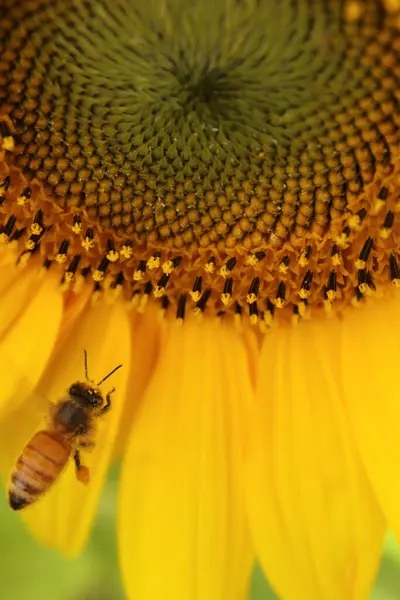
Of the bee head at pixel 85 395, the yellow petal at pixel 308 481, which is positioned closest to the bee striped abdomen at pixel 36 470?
the bee head at pixel 85 395

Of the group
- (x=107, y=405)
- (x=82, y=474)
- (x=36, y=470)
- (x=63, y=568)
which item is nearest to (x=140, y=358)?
(x=107, y=405)

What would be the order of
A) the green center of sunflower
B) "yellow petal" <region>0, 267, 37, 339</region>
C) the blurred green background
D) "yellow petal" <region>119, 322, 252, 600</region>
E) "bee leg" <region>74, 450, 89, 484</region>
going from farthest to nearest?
the blurred green background → "yellow petal" <region>0, 267, 37, 339</region> → "yellow petal" <region>119, 322, 252, 600</region> → "bee leg" <region>74, 450, 89, 484</region> → the green center of sunflower


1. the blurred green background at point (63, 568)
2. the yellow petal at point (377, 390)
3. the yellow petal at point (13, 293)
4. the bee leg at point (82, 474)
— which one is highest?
the yellow petal at point (377, 390)

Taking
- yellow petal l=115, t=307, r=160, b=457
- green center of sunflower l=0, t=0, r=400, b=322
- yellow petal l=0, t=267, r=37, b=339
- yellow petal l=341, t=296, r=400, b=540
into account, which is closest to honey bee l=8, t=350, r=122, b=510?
yellow petal l=115, t=307, r=160, b=457

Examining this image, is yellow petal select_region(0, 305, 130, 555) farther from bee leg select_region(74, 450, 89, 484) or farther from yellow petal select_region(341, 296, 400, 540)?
yellow petal select_region(341, 296, 400, 540)

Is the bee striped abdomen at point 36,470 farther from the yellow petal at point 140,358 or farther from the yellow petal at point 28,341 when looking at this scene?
the yellow petal at point 140,358

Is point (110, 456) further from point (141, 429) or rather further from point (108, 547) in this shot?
point (108, 547)

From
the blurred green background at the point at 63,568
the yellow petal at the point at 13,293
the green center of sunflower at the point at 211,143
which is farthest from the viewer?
the blurred green background at the point at 63,568

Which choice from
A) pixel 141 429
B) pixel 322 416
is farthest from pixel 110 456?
pixel 322 416
